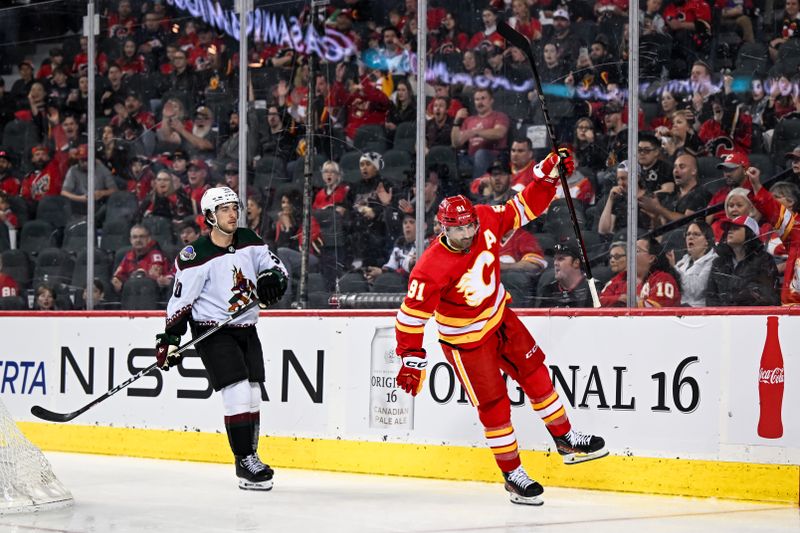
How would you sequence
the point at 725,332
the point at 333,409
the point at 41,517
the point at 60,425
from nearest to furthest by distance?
the point at 41,517 < the point at 725,332 < the point at 333,409 < the point at 60,425

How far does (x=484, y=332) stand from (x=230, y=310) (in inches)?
50.1

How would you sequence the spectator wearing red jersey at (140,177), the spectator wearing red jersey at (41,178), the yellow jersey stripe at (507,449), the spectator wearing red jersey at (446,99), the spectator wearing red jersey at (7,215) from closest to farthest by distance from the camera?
the yellow jersey stripe at (507,449), the spectator wearing red jersey at (446,99), the spectator wearing red jersey at (140,177), the spectator wearing red jersey at (41,178), the spectator wearing red jersey at (7,215)

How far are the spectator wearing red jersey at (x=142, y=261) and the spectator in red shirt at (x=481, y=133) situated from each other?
208cm

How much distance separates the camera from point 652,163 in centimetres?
615

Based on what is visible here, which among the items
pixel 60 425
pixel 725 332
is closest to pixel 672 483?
pixel 725 332

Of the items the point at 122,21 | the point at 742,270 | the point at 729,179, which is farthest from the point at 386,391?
the point at 122,21

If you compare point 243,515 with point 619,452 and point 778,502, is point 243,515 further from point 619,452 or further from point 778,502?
point 778,502

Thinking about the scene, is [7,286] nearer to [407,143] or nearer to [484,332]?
[407,143]

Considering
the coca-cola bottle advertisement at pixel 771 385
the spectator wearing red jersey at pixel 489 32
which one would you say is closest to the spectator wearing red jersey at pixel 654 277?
the coca-cola bottle advertisement at pixel 771 385

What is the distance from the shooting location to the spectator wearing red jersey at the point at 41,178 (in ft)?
27.2

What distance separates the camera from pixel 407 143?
6.91m

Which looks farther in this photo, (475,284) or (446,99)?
(446,99)

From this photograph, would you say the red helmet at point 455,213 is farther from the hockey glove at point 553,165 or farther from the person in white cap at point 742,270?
the person in white cap at point 742,270

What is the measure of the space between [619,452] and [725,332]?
0.72m
